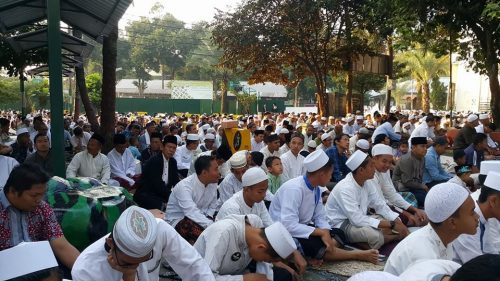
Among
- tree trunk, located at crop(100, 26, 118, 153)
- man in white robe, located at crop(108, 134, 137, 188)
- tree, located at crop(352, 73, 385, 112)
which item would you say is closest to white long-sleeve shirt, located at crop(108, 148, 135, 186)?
man in white robe, located at crop(108, 134, 137, 188)

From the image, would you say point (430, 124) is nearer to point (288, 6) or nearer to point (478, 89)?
point (288, 6)

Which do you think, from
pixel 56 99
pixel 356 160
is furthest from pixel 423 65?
pixel 56 99

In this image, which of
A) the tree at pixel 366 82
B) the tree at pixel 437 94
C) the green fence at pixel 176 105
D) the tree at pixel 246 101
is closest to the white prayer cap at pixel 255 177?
the tree at pixel 366 82

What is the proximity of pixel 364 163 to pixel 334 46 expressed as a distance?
15331mm

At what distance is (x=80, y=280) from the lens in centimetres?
282

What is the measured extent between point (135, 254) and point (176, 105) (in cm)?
3784

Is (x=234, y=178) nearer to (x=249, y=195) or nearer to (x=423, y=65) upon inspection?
(x=249, y=195)

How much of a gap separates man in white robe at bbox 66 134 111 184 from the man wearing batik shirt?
3396mm

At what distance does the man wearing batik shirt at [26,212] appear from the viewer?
3.38 meters

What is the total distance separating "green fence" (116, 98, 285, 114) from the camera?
3881cm

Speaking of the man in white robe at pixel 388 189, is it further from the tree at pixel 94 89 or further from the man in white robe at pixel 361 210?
the tree at pixel 94 89

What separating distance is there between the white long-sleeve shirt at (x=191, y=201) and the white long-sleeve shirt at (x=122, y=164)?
271 centimetres

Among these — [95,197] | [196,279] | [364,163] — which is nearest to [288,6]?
[364,163]

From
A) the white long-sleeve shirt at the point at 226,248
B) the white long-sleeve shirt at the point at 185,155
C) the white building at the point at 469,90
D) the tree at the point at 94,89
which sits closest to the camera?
the white long-sleeve shirt at the point at 226,248
